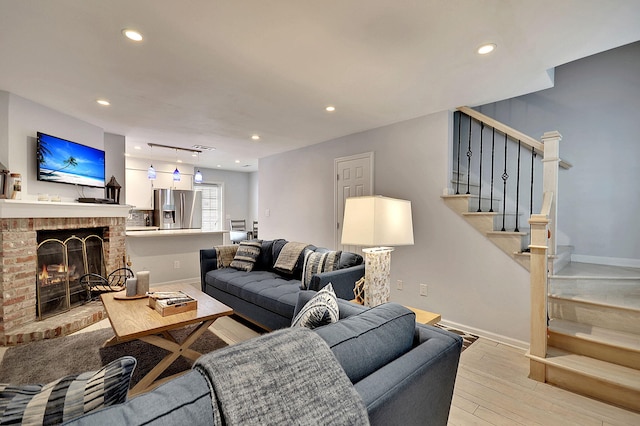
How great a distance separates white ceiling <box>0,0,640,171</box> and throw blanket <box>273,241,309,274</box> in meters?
1.60

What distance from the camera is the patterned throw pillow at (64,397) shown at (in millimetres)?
607

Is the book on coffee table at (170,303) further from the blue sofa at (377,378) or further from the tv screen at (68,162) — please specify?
the tv screen at (68,162)

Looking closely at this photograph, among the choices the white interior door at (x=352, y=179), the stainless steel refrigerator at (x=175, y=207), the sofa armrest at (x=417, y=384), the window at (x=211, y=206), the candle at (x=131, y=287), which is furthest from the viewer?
the window at (x=211, y=206)

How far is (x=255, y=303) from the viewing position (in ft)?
9.64

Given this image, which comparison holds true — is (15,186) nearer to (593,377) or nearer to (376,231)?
(376,231)

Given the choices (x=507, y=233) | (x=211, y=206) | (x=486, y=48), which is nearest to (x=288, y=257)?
(x=507, y=233)

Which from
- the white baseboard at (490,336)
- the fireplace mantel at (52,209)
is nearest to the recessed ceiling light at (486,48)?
the white baseboard at (490,336)

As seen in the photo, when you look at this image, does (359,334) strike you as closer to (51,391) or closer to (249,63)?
(51,391)

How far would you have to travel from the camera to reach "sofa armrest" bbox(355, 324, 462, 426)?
2.93 ft

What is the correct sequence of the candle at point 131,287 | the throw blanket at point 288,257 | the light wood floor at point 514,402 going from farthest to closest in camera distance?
the throw blanket at point 288,257, the candle at point 131,287, the light wood floor at point 514,402

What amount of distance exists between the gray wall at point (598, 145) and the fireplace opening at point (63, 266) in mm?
5917

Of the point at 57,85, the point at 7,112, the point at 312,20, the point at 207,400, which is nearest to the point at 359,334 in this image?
the point at 207,400

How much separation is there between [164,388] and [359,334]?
2.06ft

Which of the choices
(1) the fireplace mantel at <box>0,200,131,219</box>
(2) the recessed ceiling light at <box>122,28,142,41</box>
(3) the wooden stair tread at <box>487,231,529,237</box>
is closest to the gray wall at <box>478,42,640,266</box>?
(3) the wooden stair tread at <box>487,231,529,237</box>
